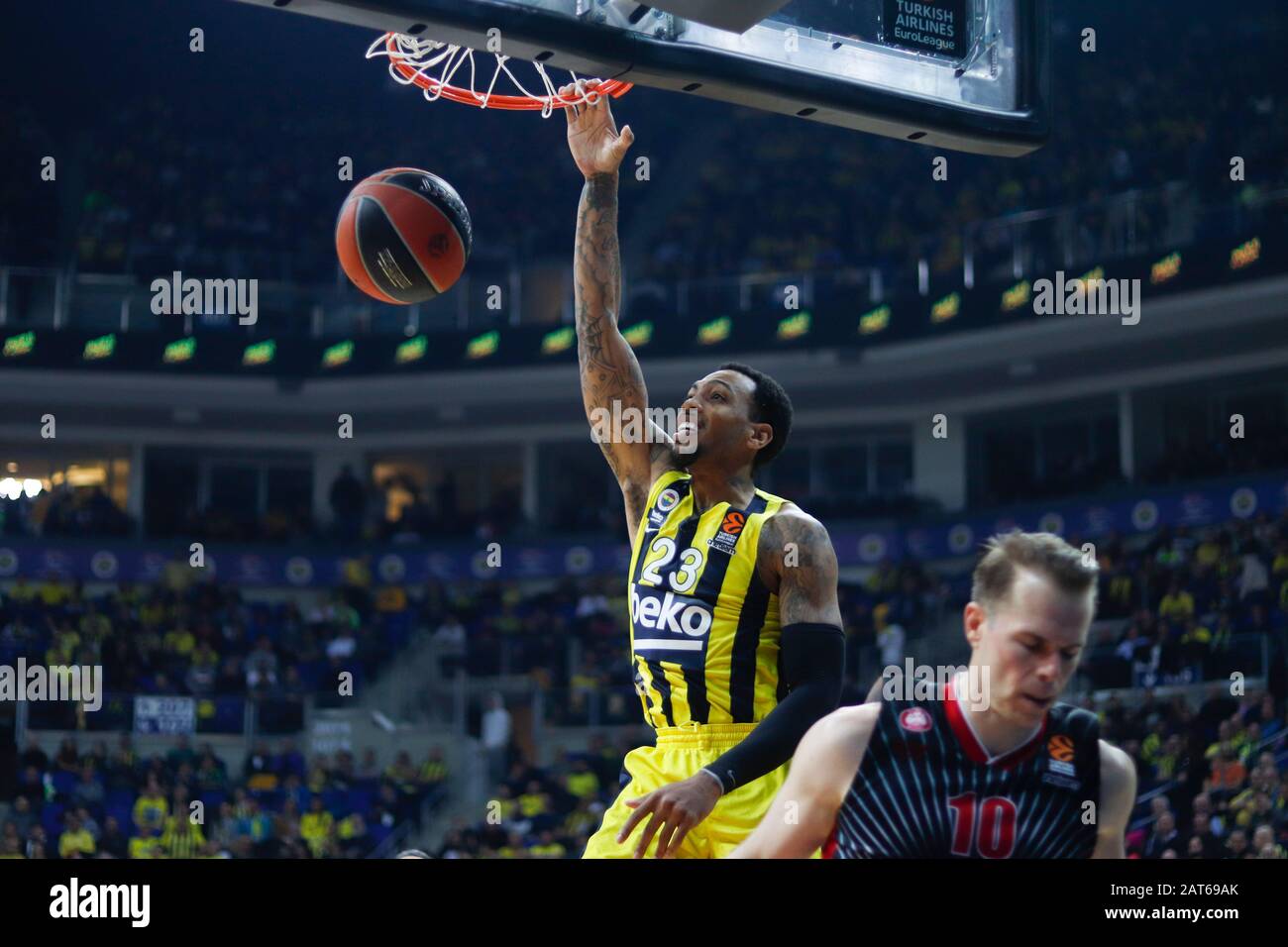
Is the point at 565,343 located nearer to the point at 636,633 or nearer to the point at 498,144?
the point at 498,144

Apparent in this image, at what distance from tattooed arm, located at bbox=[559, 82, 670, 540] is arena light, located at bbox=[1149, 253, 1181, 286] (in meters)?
12.9

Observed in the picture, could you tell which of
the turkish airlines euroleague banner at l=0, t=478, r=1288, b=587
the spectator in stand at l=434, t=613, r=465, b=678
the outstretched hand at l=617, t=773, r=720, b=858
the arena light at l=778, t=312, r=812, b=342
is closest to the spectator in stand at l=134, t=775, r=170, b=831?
the spectator in stand at l=434, t=613, r=465, b=678

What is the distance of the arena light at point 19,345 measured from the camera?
61.3 ft

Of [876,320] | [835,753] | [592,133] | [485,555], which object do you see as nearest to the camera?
[835,753]

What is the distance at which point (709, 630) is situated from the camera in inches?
185

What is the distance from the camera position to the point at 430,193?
5.95 meters

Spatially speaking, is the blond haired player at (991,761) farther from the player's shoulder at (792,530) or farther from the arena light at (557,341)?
the arena light at (557,341)

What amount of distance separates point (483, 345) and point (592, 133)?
1447 cm

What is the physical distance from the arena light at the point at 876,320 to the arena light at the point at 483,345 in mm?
4508

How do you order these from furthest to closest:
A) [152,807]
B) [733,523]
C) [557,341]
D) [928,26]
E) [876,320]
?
[557,341]
[876,320]
[152,807]
[928,26]
[733,523]

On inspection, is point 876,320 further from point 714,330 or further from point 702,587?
point 702,587

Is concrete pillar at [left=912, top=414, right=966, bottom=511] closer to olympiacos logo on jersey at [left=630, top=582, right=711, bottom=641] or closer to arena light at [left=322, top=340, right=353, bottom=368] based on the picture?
arena light at [left=322, top=340, right=353, bottom=368]

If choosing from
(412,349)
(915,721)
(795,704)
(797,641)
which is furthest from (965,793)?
(412,349)

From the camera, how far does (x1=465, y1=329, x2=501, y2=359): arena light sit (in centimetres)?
1945
